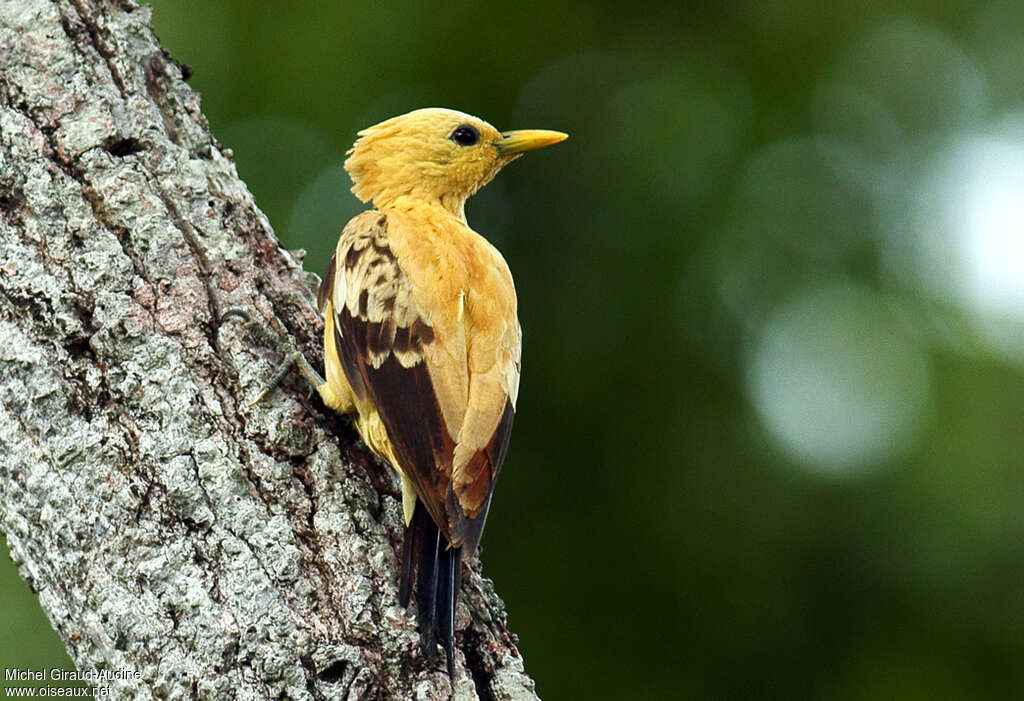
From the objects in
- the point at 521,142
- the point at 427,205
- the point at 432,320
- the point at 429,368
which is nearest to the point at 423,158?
the point at 427,205

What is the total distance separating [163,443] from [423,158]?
213cm

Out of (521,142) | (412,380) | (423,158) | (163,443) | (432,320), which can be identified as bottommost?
(163,443)

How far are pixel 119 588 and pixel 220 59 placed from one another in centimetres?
474

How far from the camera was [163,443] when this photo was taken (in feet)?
10.4

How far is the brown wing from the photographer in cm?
343

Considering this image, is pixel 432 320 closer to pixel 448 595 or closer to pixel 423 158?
pixel 448 595

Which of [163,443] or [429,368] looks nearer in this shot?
[163,443]

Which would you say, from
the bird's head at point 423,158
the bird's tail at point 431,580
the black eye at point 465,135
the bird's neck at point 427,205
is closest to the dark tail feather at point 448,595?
the bird's tail at point 431,580

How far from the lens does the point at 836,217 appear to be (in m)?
7.14

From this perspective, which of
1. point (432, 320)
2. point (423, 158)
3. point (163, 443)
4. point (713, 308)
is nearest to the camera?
point (163, 443)

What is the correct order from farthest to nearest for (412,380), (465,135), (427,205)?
(465,135)
(427,205)
(412,380)

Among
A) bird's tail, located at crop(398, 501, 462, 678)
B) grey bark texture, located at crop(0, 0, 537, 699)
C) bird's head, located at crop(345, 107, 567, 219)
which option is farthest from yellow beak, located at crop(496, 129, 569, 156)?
bird's tail, located at crop(398, 501, 462, 678)

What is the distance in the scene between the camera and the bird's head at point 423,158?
15.9ft

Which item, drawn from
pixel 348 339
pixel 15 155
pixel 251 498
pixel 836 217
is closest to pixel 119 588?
pixel 251 498
